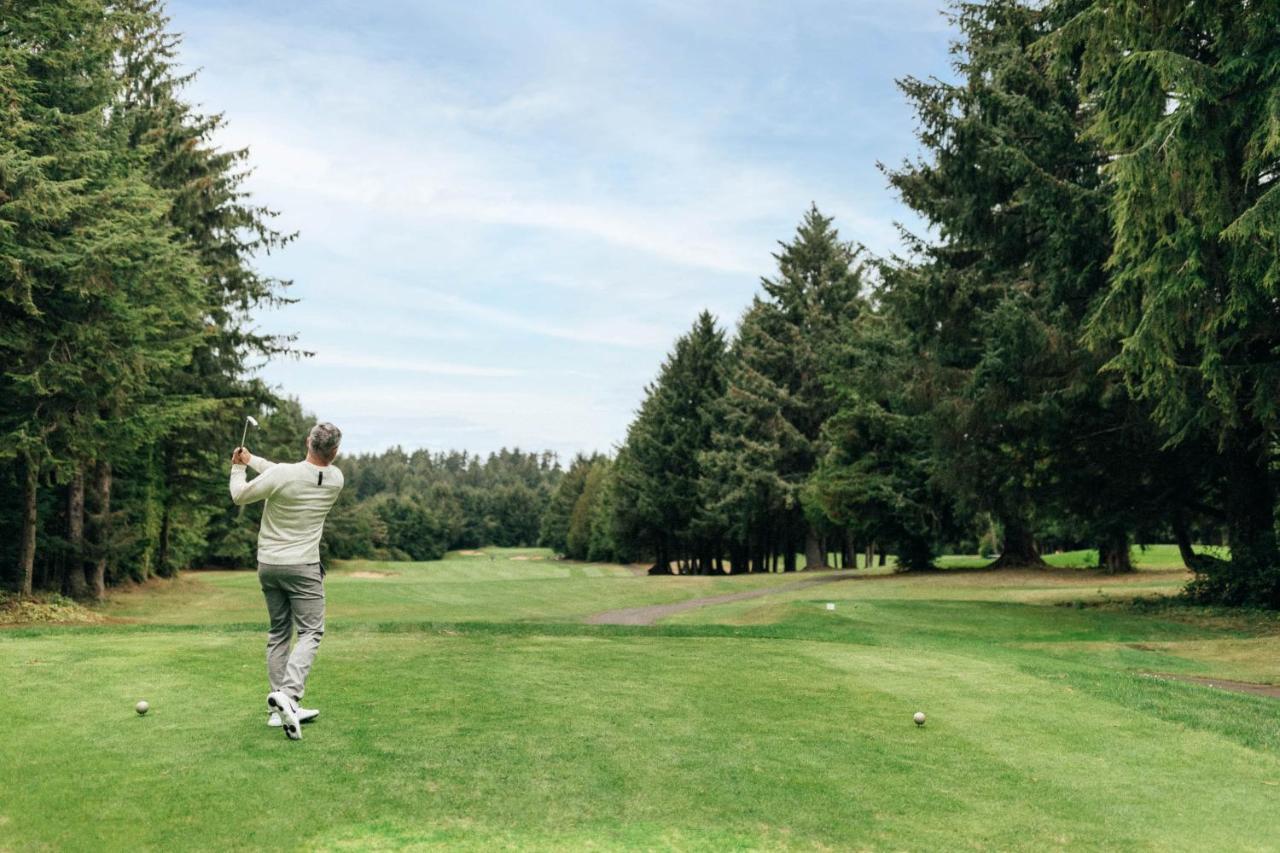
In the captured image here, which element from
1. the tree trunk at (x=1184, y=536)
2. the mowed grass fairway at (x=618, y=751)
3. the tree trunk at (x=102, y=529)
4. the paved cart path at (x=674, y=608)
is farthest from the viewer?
the tree trunk at (x=102, y=529)

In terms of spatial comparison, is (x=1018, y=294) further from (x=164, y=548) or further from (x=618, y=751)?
(x=164, y=548)

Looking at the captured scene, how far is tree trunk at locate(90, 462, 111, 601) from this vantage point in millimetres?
29562

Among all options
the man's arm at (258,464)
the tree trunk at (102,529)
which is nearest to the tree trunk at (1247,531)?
the man's arm at (258,464)

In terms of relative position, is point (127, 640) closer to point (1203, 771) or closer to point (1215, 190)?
point (1203, 771)

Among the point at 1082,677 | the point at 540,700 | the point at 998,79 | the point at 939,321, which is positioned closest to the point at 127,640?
the point at 540,700

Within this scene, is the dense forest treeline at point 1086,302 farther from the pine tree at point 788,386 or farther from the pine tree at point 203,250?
the pine tree at point 203,250

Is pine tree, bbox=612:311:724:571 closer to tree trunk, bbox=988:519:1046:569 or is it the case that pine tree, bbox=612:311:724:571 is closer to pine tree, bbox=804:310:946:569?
pine tree, bbox=804:310:946:569

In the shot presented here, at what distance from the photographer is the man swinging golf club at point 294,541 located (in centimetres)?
735

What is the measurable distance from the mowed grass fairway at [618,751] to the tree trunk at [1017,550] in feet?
90.7

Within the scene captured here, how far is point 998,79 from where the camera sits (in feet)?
80.5

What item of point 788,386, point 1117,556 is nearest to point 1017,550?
point 1117,556

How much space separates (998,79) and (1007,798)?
22729mm

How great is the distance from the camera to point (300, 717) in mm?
7164

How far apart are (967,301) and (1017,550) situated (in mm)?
19135
